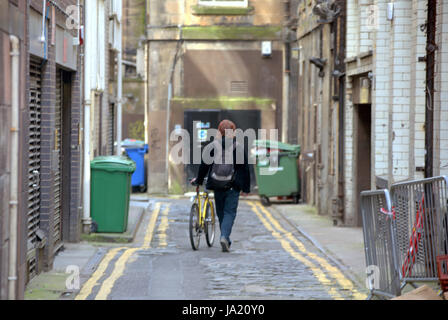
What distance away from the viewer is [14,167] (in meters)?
7.42

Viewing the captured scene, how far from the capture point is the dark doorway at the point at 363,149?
55.0 ft

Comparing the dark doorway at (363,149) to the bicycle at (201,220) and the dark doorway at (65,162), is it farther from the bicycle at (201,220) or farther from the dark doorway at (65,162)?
the dark doorway at (65,162)

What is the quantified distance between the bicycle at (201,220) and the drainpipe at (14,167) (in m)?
5.35

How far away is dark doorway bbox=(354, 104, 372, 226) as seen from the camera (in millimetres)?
16750

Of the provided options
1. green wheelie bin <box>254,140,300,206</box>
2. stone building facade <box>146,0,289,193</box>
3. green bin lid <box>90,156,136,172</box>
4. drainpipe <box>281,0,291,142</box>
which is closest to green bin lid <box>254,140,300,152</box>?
green wheelie bin <box>254,140,300,206</box>

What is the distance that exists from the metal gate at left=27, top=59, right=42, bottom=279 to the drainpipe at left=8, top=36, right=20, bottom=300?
2502 mm

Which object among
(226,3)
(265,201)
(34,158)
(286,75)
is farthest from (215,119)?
(34,158)

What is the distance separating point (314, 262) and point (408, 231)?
337 centimetres

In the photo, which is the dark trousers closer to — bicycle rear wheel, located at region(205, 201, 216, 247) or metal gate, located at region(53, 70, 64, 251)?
bicycle rear wheel, located at region(205, 201, 216, 247)

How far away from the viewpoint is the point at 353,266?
36.9 feet

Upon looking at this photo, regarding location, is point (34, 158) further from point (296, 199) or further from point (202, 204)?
point (296, 199)

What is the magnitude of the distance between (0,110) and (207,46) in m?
18.8

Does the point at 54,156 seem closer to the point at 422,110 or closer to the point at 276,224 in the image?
the point at 422,110

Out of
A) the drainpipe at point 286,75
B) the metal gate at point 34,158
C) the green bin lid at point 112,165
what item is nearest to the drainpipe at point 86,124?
the green bin lid at point 112,165
